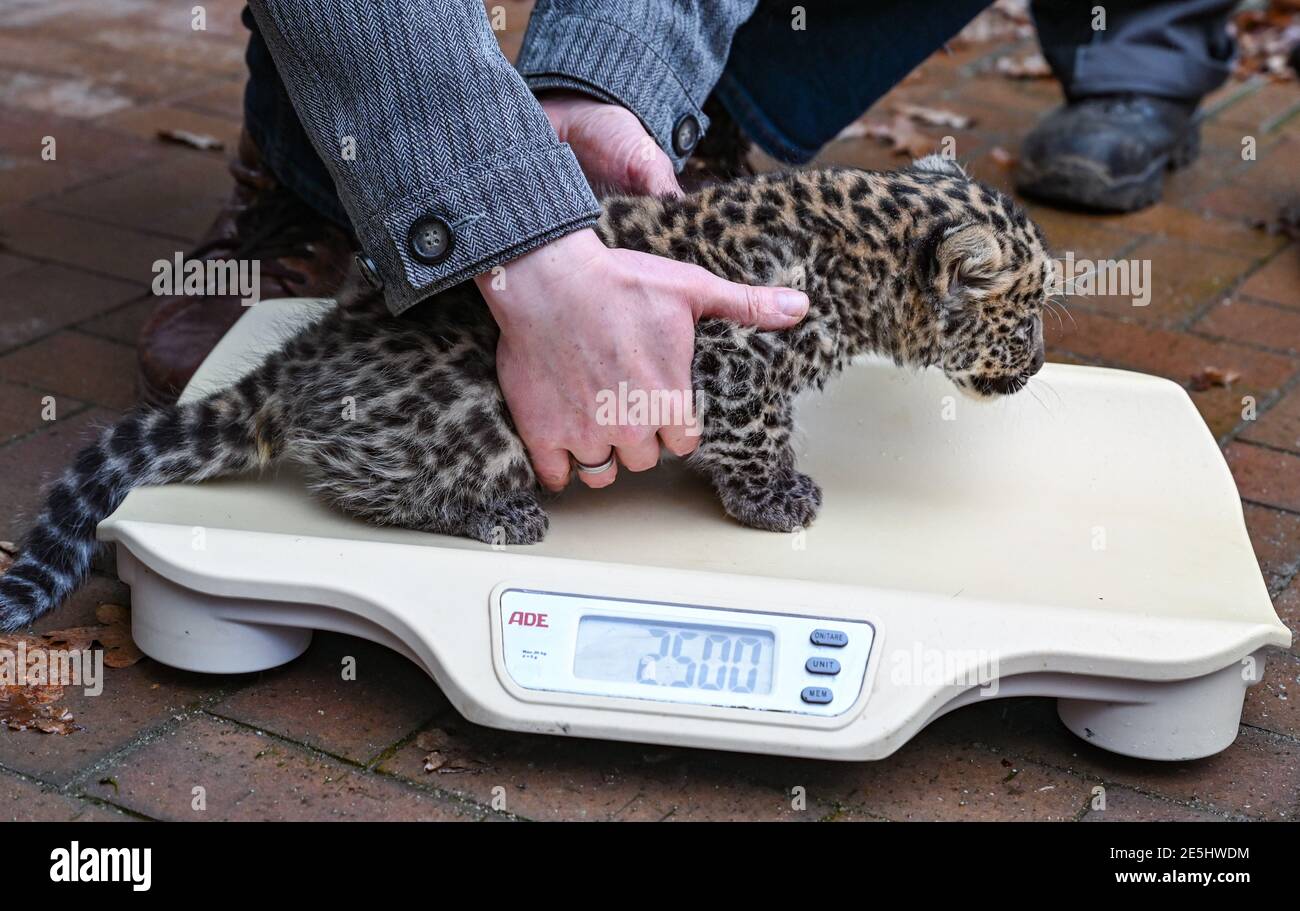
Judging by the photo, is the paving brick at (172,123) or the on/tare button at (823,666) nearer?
the on/tare button at (823,666)

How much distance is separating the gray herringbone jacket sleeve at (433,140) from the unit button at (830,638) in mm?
758

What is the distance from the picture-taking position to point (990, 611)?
2.19m

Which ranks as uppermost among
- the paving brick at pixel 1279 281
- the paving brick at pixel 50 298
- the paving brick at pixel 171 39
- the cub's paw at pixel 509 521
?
the cub's paw at pixel 509 521

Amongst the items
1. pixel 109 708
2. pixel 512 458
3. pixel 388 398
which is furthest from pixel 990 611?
pixel 109 708

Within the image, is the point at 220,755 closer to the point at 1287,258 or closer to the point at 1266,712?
the point at 1266,712

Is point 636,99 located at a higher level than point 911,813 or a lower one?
higher

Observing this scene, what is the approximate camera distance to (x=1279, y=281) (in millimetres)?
4461

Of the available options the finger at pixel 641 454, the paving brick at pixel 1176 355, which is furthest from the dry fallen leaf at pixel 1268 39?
the finger at pixel 641 454

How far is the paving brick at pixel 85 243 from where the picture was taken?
166 inches

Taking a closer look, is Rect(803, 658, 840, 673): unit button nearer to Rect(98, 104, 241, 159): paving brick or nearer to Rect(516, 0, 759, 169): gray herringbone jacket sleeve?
Rect(516, 0, 759, 169): gray herringbone jacket sleeve

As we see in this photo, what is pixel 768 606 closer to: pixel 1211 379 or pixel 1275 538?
pixel 1275 538

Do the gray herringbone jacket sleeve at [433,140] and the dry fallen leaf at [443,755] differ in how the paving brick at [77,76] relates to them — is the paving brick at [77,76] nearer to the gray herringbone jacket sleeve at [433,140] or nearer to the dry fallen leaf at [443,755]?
the gray herringbone jacket sleeve at [433,140]

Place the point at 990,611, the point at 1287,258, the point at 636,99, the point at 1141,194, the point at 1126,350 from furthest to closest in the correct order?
the point at 1141,194, the point at 1287,258, the point at 1126,350, the point at 636,99, the point at 990,611
